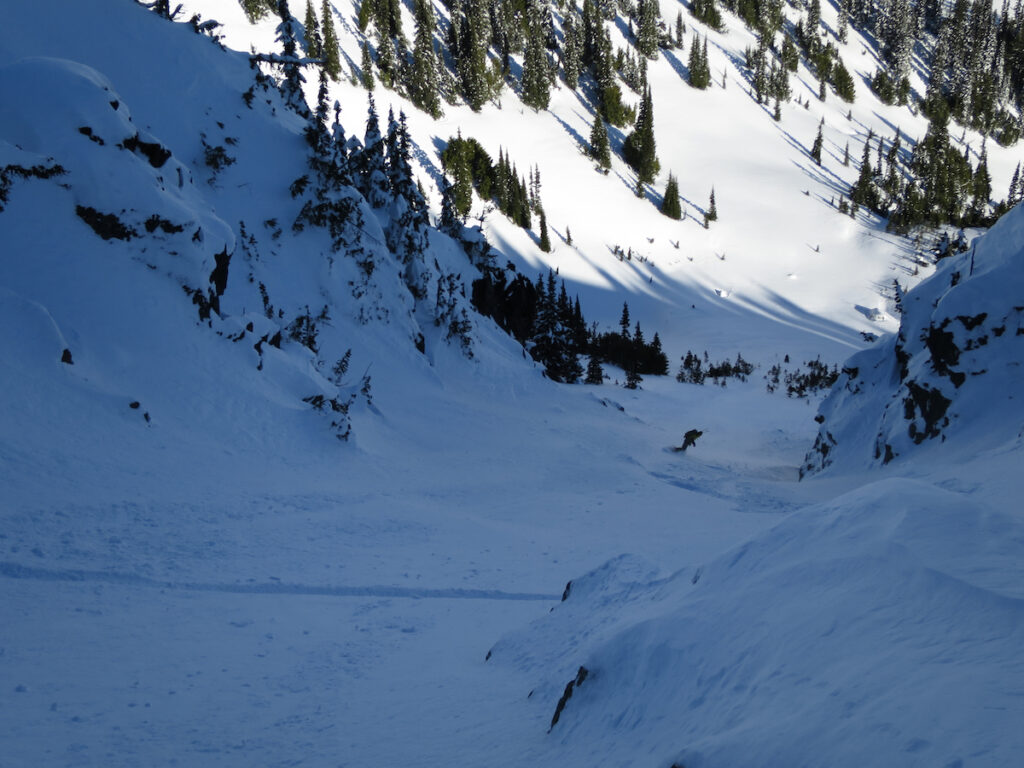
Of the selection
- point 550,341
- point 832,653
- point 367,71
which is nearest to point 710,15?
point 367,71

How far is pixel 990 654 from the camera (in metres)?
2.80

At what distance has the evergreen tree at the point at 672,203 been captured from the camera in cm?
8738

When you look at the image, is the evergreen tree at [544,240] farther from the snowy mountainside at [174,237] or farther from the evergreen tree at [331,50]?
the snowy mountainside at [174,237]

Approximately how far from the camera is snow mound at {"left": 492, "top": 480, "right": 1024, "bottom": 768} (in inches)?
99.3

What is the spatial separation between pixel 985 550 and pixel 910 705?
5.75 ft

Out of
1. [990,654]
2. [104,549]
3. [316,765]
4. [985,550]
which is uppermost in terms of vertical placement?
[985,550]

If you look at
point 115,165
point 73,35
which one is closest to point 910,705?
point 115,165

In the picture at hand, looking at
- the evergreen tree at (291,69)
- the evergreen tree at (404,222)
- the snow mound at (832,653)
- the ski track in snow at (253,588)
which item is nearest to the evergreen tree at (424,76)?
the evergreen tree at (404,222)

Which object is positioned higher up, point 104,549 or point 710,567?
point 710,567

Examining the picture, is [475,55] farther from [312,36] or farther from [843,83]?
[843,83]

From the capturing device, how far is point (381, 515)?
11.7 meters

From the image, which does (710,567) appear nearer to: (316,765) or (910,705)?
(910,705)

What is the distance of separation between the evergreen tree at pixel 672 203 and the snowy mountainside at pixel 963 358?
74094mm

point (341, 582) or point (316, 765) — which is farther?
point (341, 582)
